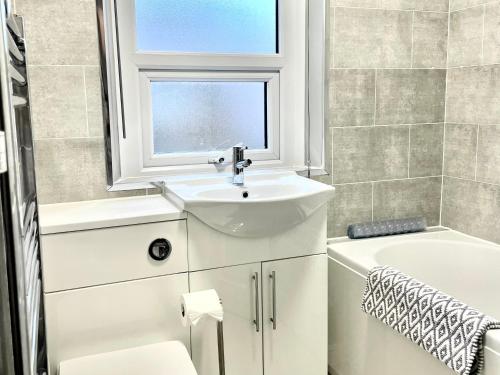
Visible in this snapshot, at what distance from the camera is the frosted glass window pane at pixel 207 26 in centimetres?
210

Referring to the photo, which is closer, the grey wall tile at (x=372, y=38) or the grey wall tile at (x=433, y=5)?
the grey wall tile at (x=372, y=38)

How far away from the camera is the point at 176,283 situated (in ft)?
5.98

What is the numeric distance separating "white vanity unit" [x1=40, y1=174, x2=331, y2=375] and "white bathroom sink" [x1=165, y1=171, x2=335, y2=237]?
0.03m

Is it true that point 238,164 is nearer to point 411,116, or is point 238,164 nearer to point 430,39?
point 411,116

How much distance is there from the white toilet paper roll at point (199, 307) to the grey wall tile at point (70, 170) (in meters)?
0.58

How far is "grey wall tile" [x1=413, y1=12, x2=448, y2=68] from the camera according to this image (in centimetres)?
243

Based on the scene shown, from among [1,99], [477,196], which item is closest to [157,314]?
[1,99]

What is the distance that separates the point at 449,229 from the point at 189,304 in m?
1.51

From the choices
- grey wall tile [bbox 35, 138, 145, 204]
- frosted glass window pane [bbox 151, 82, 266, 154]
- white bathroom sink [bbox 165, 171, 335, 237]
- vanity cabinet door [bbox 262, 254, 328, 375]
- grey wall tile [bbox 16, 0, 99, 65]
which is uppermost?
grey wall tile [bbox 16, 0, 99, 65]

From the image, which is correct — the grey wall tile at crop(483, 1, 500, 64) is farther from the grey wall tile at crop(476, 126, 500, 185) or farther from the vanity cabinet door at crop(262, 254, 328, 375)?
the vanity cabinet door at crop(262, 254, 328, 375)

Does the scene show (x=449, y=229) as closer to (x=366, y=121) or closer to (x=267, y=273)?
(x=366, y=121)

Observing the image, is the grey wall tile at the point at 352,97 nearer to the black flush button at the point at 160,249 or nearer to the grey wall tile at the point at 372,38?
the grey wall tile at the point at 372,38

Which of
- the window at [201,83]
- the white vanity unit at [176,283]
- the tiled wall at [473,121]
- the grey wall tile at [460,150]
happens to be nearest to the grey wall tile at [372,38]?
the window at [201,83]

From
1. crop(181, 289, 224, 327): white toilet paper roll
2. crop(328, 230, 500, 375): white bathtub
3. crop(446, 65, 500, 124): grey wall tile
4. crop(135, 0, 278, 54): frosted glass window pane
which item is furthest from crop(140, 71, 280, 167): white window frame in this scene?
crop(446, 65, 500, 124): grey wall tile
